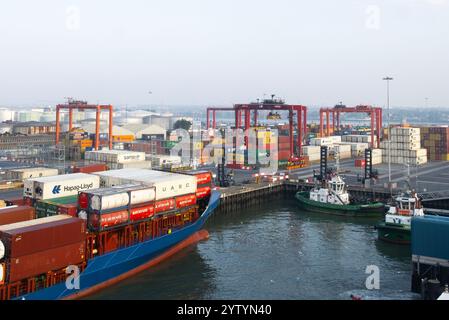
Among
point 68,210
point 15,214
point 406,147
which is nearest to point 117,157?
point 68,210

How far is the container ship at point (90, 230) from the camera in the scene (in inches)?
911

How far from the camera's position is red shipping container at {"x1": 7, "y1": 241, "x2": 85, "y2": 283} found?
2247 cm

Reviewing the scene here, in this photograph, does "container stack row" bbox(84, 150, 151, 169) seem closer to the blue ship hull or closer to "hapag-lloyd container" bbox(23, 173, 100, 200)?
"hapag-lloyd container" bbox(23, 173, 100, 200)

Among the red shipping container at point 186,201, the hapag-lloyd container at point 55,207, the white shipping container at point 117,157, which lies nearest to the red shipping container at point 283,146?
the white shipping container at point 117,157

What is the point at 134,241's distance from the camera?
1235 inches

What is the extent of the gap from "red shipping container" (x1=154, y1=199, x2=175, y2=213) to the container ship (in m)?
0.07

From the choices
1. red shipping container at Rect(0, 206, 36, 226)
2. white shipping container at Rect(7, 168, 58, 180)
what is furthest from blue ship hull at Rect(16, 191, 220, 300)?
white shipping container at Rect(7, 168, 58, 180)

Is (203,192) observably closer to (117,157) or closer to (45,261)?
→ (45,261)

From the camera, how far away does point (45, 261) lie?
2377cm

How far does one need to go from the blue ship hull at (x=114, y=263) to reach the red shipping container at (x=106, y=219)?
1.79m

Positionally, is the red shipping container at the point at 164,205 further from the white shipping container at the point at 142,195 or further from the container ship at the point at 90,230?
the white shipping container at the point at 142,195

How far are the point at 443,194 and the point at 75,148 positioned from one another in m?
64.5

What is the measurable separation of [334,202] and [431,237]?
25479 millimetres

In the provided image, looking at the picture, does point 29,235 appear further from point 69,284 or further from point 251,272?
point 251,272
